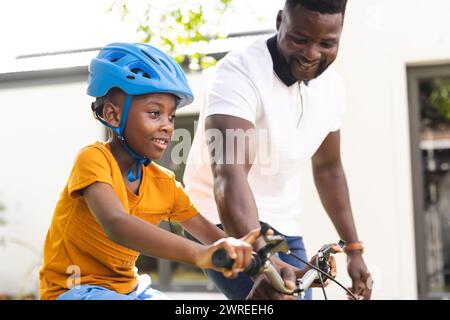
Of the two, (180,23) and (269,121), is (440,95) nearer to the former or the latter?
(180,23)

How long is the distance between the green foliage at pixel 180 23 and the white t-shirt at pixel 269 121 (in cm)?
75

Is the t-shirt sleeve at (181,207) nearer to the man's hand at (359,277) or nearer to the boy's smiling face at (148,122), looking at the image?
the boy's smiling face at (148,122)

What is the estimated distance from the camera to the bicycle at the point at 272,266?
3.09 ft

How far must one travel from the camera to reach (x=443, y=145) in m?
3.46

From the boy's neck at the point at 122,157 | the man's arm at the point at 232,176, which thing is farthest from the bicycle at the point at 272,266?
the boy's neck at the point at 122,157

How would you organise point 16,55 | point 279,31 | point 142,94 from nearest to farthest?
point 142,94, point 279,31, point 16,55

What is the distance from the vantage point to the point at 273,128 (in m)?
1.47

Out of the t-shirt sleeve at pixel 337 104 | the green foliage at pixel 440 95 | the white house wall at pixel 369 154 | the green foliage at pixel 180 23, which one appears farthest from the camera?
the green foliage at pixel 440 95

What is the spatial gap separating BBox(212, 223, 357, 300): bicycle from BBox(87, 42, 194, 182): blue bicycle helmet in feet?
1.15

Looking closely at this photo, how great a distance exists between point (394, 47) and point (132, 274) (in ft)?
7.01

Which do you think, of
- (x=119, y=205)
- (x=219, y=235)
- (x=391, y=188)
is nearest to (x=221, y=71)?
(x=219, y=235)

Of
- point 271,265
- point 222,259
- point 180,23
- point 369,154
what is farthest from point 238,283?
point 369,154

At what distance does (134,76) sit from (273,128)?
34 cm
